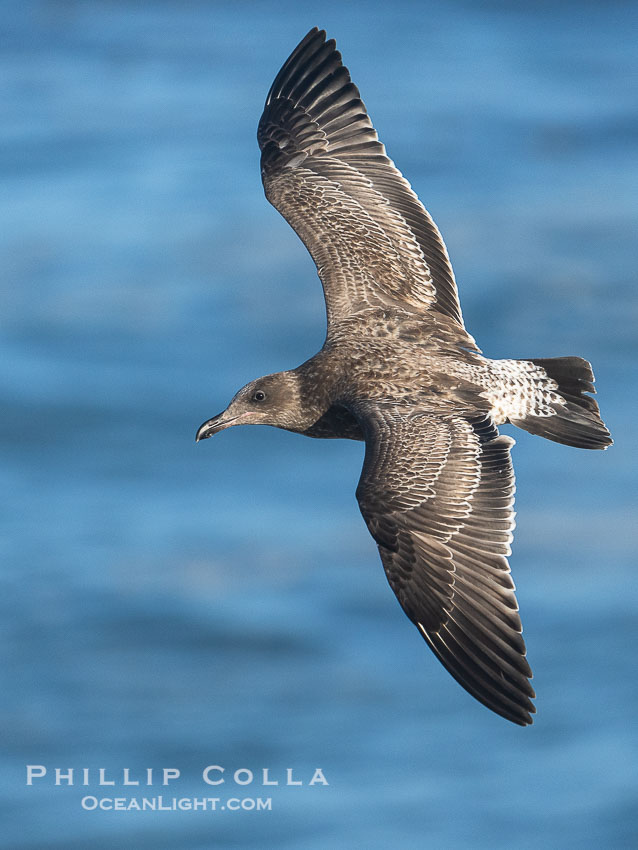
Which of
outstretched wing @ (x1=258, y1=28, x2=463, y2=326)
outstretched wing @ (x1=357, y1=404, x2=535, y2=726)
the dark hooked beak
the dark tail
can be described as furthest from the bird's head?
the dark tail

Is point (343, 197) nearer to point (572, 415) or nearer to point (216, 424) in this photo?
point (216, 424)

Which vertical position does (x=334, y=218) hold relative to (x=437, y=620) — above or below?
above

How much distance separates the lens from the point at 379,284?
12.0 m

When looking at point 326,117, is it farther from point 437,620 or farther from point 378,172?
point 437,620

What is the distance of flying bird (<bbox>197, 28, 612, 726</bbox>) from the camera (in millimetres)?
9898

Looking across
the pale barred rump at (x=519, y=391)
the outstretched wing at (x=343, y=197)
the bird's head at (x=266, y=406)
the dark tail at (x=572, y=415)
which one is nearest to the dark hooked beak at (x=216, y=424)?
the bird's head at (x=266, y=406)

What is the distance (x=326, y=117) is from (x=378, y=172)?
2.50 ft

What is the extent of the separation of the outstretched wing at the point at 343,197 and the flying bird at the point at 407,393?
0.01m

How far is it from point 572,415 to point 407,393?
1273mm

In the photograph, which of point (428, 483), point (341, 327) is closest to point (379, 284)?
point (341, 327)

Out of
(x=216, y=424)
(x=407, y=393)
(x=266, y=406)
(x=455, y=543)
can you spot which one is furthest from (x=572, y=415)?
(x=216, y=424)

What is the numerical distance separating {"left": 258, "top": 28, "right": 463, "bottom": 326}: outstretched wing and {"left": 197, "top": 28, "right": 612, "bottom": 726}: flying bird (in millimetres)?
12

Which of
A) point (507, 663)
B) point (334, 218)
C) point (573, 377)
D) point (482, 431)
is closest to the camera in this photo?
point (507, 663)

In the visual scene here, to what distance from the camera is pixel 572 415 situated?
11281 mm
